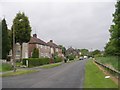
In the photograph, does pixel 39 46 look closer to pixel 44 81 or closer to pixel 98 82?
pixel 44 81

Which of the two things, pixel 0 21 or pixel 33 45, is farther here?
pixel 33 45

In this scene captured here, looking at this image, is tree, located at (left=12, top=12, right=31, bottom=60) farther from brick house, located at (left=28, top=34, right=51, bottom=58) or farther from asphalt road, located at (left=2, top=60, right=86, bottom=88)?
asphalt road, located at (left=2, top=60, right=86, bottom=88)

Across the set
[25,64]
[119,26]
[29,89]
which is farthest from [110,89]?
[25,64]

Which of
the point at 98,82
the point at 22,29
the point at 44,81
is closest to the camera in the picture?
the point at 98,82

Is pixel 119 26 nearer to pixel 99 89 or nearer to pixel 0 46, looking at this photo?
pixel 99 89

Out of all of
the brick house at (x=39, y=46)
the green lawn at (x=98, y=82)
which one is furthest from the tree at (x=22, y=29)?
the green lawn at (x=98, y=82)

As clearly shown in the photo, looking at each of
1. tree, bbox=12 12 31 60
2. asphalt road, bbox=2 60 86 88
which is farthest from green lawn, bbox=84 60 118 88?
tree, bbox=12 12 31 60

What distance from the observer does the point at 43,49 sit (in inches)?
4208

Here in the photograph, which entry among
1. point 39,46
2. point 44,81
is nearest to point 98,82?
point 44,81

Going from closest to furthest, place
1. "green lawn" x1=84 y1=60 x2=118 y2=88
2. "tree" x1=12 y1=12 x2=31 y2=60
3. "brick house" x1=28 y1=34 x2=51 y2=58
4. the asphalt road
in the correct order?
1. "green lawn" x1=84 y1=60 x2=118 y2=88
2. the asphalt road
3. "tree" x1=12 y1=12 x2=31 y2=60
4. "brick house" x1=28 y1=34 x2=51 y2=58

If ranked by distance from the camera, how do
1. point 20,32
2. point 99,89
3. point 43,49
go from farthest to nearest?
point 43,49, point 20,32, point 99,89

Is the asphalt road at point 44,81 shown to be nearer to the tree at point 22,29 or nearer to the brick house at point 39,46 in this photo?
the tree at point 22,29

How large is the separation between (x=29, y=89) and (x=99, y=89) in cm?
412

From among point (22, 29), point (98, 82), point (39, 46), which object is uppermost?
point (22, 29)
